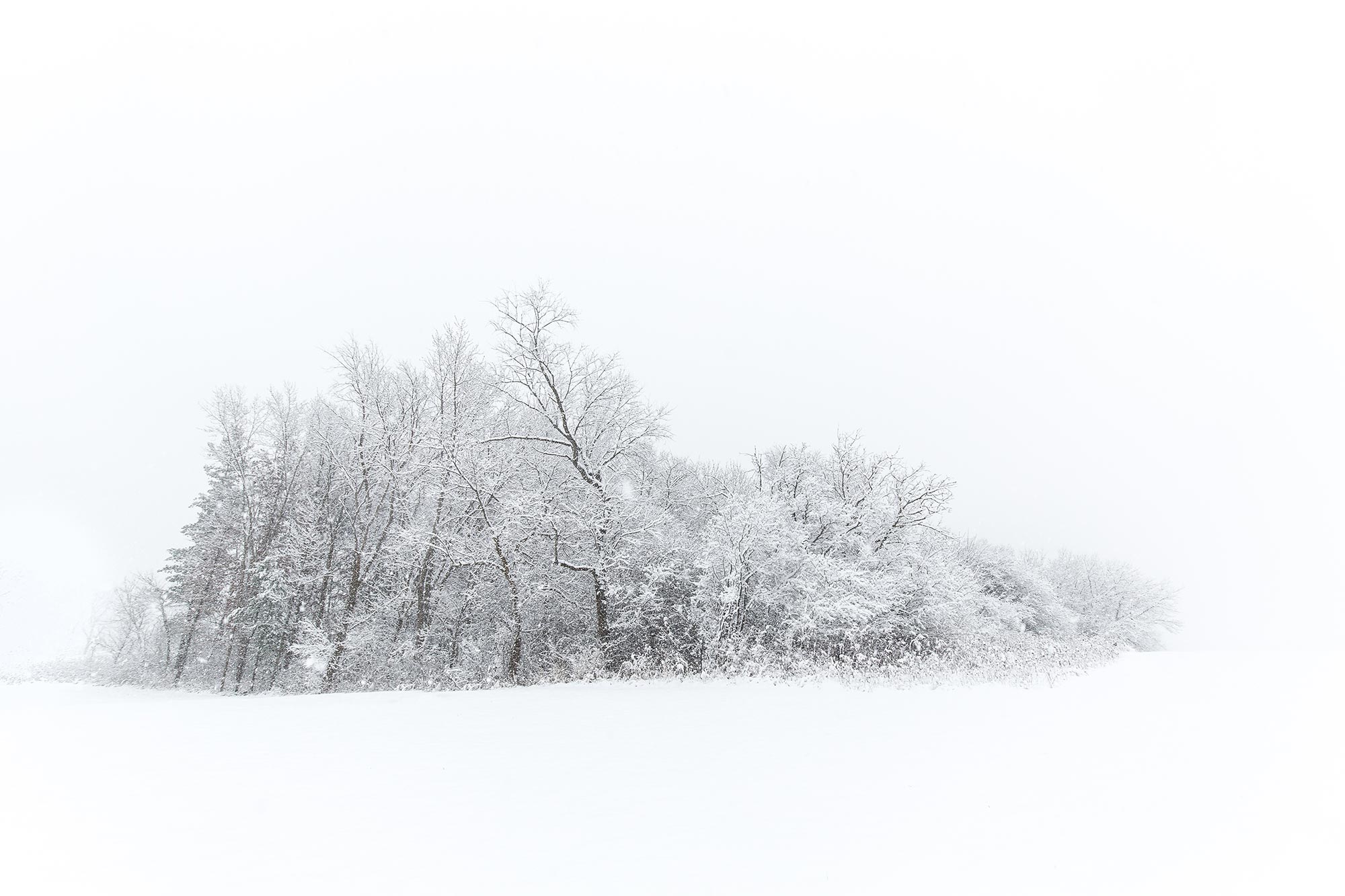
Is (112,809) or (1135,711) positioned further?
(1135,711)

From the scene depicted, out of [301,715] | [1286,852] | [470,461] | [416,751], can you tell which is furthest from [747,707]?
[470,461]

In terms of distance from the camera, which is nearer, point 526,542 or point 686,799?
point 686,799

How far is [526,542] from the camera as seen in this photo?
16.2 metres

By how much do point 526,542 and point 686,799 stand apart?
11.5m

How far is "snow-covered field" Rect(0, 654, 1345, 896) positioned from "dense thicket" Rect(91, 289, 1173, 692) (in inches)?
197

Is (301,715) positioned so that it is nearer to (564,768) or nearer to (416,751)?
(416,751)

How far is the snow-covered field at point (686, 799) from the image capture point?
173 inches

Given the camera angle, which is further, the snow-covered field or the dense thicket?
the dense thicket

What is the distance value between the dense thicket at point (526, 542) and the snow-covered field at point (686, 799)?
501cm

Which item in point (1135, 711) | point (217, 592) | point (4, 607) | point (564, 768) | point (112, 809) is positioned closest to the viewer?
point (112, 809)

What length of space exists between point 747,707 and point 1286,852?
647 cm

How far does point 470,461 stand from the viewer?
51.7 feet

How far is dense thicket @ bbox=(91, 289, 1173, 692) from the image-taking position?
14531 mm

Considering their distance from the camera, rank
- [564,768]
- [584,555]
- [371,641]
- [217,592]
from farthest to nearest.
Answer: [217,592] → [371,641] → [584,555] → [564,768]
